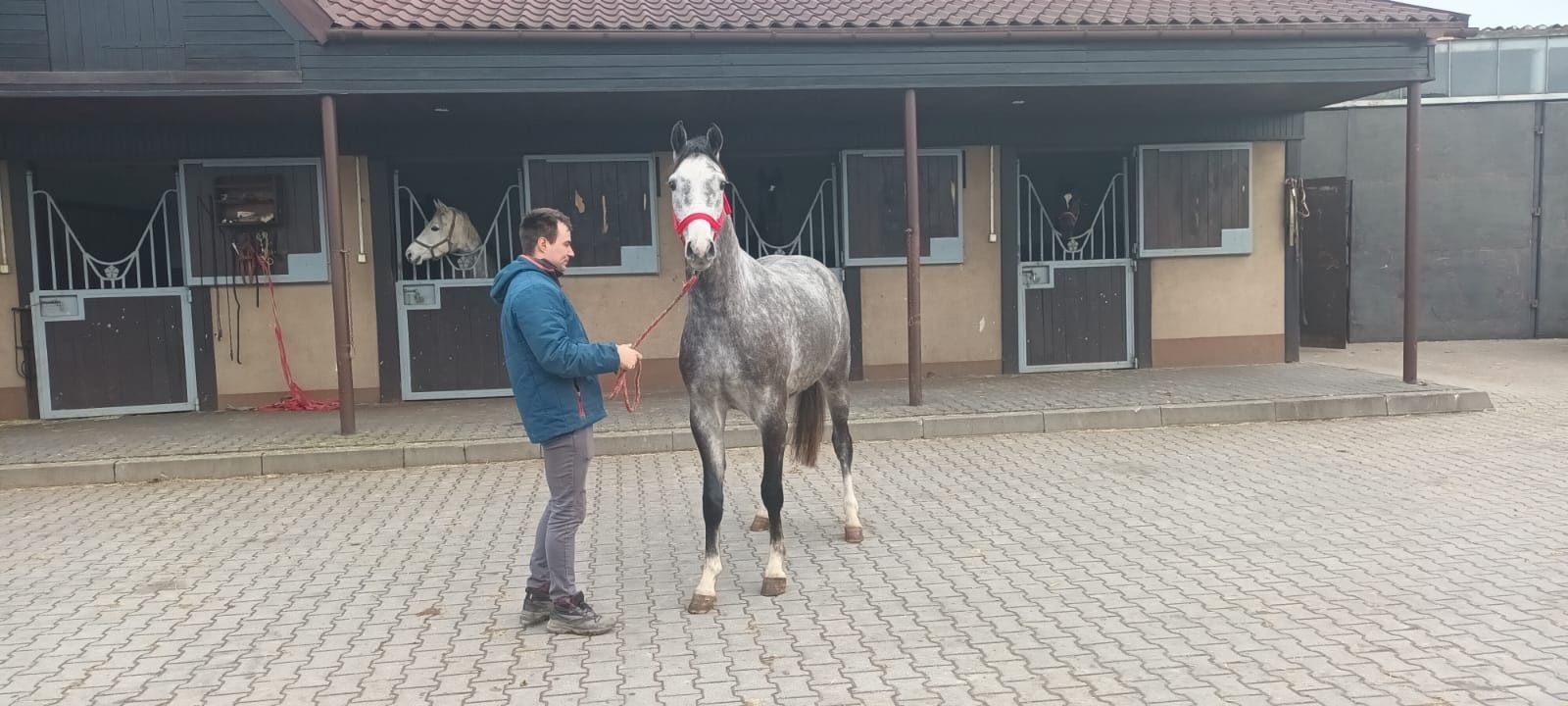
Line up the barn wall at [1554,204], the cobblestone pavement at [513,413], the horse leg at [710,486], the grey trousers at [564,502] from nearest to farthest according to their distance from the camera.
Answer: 1. the grey trousers at [564,502]
2. the horse leg at [710,486]
3. the cobblestone pavement at [513,413]
4. the barn wall at [1554,204]

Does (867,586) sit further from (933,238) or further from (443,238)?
(443,238)

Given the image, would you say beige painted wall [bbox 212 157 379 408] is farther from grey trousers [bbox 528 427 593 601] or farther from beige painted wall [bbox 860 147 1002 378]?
grey trousers [bbox 528 427 593 601]

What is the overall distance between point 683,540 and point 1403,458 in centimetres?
526

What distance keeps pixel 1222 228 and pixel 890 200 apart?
3893mm

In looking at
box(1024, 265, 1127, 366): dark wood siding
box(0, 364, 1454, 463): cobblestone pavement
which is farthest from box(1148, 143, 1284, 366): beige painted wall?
box(0, 364, 1454, 463): cobblestone pavement

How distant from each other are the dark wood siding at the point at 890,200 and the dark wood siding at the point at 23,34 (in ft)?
24.2

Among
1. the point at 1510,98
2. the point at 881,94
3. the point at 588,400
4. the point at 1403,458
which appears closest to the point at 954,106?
the point at 881,94

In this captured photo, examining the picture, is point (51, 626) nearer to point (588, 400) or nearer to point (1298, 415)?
point (588, 400)

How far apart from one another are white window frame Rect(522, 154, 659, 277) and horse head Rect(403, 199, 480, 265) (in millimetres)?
665

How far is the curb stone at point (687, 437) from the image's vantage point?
25.5 feet

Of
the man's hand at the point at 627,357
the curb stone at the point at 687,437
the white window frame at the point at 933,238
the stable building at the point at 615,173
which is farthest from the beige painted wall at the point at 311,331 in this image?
the man's hand at the point at 627,357

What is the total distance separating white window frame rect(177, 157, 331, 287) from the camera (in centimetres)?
1023

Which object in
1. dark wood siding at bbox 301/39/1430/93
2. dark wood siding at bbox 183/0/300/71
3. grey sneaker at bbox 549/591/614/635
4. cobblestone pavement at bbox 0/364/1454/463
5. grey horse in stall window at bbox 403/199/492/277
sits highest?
dark wood siding at bbox 183/0/300/71

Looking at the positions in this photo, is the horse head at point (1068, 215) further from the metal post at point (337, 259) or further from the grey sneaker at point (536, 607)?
the grey sneaker at point (536, 607)
